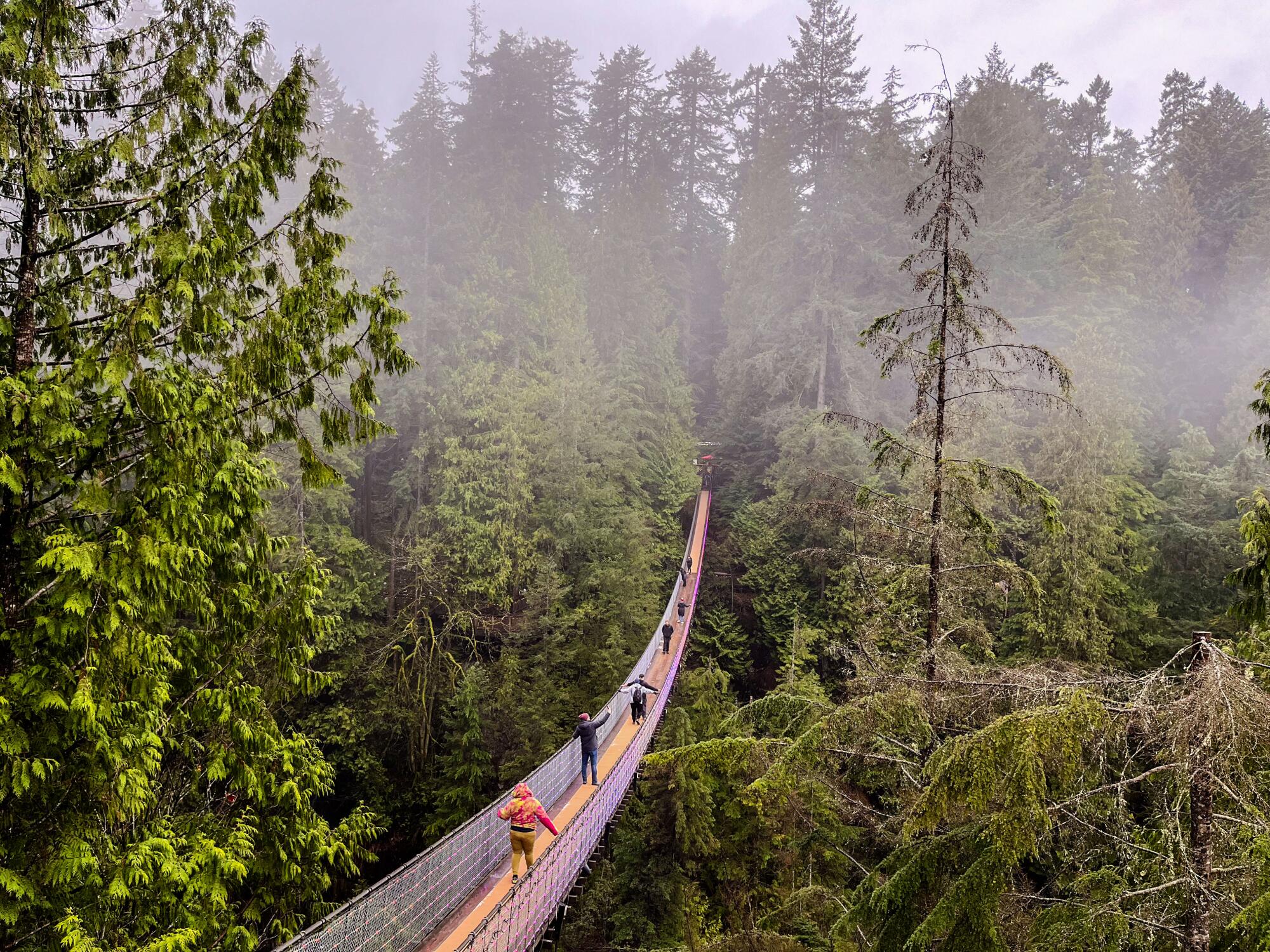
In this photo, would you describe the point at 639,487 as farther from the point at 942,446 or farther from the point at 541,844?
the point at 942,446

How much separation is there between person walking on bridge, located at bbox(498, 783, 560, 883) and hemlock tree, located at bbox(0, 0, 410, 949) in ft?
9.43

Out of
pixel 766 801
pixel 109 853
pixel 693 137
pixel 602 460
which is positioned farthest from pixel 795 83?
pixel 109 853

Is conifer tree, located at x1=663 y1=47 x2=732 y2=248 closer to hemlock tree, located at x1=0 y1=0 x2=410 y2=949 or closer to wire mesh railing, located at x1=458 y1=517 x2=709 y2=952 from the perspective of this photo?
wire mesh railing, located at x1=458 y1=517 x2=709 y2=952

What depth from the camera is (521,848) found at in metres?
6.79

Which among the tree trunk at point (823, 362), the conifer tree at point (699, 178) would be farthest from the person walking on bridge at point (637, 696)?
the conifer tree at point (699, 178)

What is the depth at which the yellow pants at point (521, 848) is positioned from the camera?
22.0ft

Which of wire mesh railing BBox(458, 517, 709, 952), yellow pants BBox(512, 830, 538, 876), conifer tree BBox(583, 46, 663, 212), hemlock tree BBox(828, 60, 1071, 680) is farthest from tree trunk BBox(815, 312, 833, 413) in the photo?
yellow pants BBox(512, 830, 538, 876)

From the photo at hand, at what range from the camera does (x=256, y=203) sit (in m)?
3.53

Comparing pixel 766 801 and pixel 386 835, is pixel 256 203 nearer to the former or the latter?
pixel 766 801

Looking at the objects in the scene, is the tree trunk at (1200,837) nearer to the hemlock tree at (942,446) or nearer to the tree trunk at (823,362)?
the hemlock tree at (942,446)

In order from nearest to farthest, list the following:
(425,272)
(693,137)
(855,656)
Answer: (855,656) < (425,272) < (693,137)

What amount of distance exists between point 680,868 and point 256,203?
382 inches

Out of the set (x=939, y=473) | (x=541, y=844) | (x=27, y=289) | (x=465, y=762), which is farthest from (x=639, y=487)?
(x=27, y=289)

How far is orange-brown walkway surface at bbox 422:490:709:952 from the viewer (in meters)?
6.21
